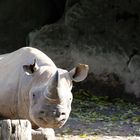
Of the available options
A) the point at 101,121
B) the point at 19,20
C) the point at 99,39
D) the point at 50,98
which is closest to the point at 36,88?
the point at 50,98

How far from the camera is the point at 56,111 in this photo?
4.98 metres

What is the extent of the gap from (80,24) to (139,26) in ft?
3.38

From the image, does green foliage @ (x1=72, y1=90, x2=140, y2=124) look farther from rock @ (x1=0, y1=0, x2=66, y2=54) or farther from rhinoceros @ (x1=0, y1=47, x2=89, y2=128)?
rock @ (x1=0, y1=0, x2=66, y2=54)

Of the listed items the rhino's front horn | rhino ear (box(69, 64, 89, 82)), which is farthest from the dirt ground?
the rhino's front horn

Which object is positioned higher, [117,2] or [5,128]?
[117,2]

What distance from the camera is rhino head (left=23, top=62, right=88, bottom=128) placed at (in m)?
4.97

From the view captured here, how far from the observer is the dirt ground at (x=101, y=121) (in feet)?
23.1

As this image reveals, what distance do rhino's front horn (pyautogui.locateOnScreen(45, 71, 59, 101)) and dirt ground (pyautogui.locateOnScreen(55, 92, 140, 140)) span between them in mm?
1693

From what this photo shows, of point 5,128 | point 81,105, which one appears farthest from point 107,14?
point 5,128

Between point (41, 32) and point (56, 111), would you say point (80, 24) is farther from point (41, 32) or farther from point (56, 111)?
point (56, 111)

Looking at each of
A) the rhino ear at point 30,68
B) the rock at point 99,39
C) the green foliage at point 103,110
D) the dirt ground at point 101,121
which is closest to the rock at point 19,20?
the rock at point 99,39

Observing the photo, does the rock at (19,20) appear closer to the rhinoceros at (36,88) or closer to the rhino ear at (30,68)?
the rhinoceros at (36,88)

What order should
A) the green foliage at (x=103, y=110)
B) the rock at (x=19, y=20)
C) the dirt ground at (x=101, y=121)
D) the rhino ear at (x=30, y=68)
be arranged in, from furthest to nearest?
the rock at (x=19, y=20) < the green foliage at (x=103, y=110) < the dirt ground at (x=101, y=121) < the rhino ear at (x=30, y=68)

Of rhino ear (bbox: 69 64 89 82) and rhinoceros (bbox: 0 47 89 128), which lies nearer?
rhinoceros (bbox: 0 47 89 128)
